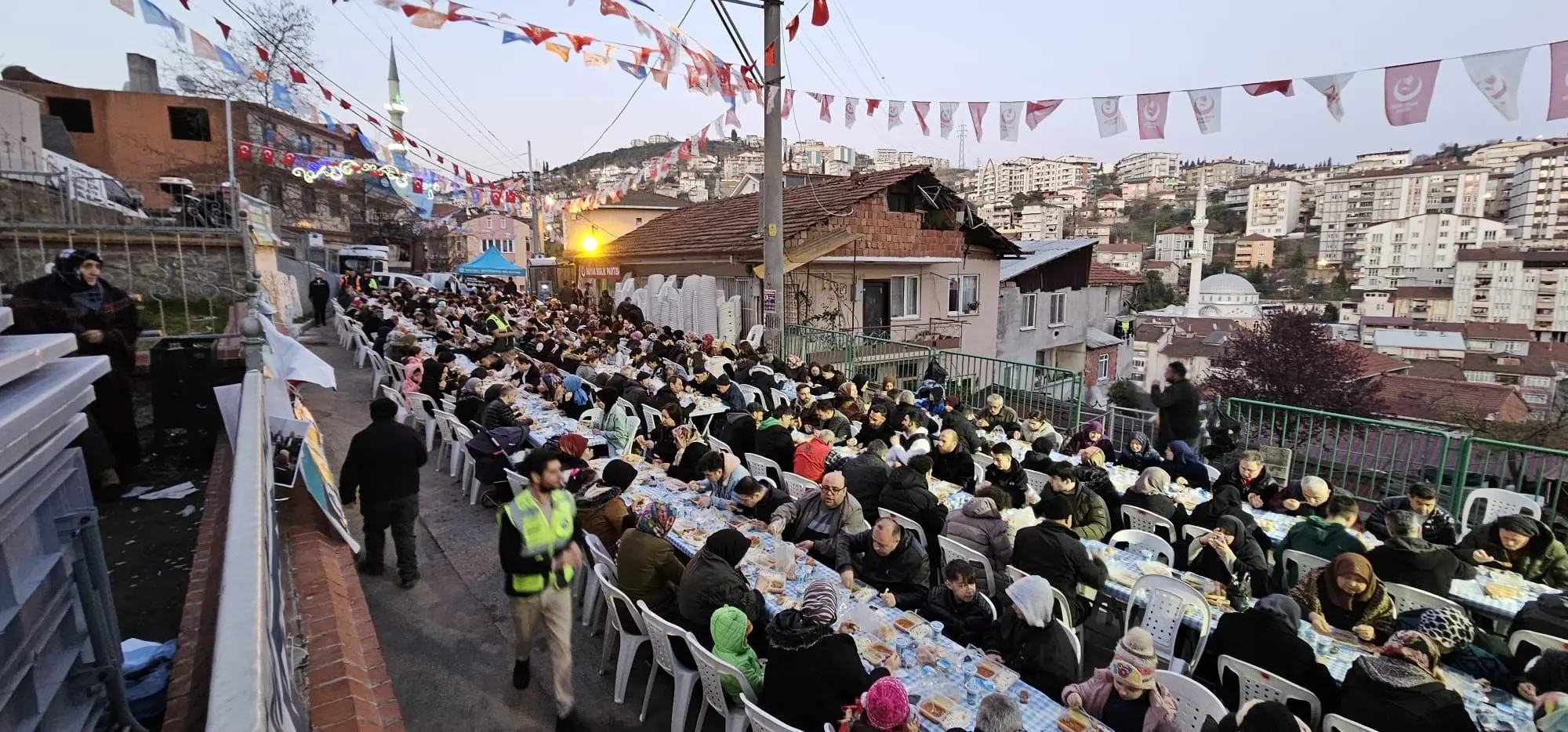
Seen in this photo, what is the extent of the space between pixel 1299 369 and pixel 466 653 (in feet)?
87.6

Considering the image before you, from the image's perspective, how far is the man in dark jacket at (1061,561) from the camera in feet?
15.3

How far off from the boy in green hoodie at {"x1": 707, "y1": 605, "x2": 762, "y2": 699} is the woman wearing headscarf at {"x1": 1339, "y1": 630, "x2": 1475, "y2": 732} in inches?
117

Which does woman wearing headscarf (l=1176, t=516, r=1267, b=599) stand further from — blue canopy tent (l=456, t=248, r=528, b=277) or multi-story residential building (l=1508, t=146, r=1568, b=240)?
multi-story residential building (l=1508, t=146, r=1568, b=240)

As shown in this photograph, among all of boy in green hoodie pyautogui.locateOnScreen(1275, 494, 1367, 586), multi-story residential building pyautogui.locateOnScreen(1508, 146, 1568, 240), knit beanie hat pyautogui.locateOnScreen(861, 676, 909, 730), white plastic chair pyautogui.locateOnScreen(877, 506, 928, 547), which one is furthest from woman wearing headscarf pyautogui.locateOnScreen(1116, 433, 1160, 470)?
multi-story residential building pyautogui.locateOnScreen(1508, 146, 1568, 240)

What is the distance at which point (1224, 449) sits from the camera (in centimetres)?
839

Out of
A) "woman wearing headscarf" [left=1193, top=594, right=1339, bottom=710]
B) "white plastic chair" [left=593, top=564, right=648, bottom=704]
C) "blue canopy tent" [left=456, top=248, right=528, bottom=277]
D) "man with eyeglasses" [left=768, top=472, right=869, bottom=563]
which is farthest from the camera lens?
"blue canopy tent" [left=456, top=248, right=528, bottom=277]

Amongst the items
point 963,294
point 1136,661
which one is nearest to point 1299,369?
point 963,294

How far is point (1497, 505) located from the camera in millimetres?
6582

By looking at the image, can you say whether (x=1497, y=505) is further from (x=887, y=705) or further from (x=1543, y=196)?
(x=1543, y=196)

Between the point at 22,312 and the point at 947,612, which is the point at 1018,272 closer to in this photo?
the point at 947,612

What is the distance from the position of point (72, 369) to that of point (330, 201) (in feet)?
136

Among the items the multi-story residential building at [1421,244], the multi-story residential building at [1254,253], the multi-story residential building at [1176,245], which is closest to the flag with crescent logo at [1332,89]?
the multi-story residential building at [1421,244]

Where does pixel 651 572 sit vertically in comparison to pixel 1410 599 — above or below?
above

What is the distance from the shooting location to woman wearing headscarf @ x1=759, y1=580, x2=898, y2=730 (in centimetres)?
335
